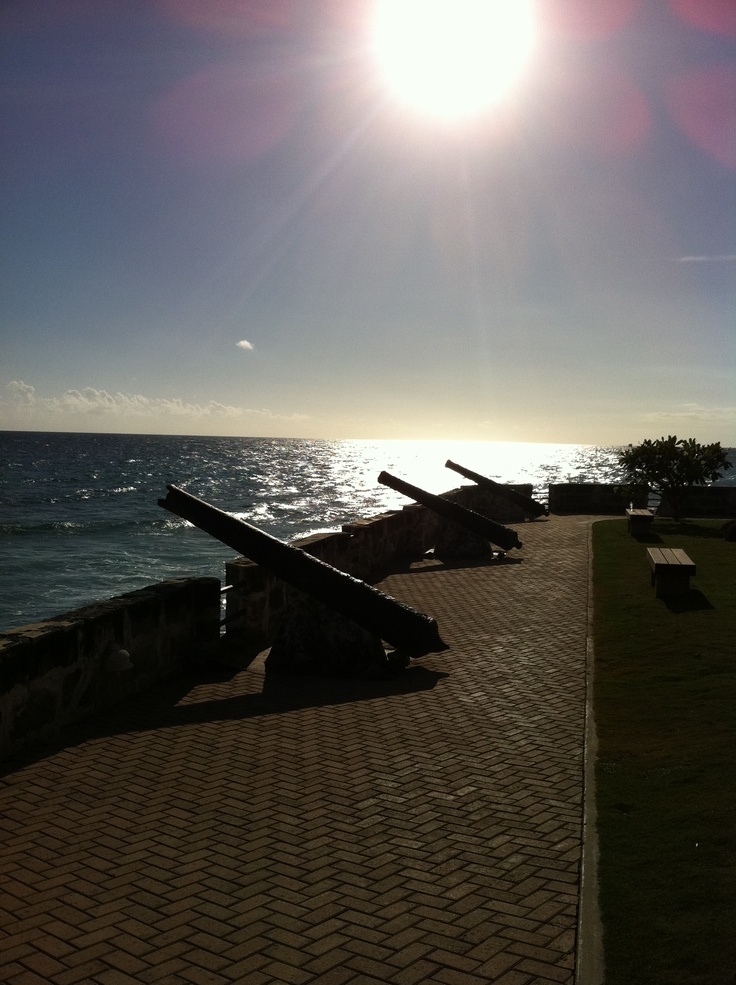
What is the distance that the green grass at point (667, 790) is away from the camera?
11.2 feet

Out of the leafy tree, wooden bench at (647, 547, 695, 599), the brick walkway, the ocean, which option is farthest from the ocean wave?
the brick walkway

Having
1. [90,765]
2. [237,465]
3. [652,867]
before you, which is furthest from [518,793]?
[237,465]

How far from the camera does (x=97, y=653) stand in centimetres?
680

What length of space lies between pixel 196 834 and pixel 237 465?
11258 centimetres

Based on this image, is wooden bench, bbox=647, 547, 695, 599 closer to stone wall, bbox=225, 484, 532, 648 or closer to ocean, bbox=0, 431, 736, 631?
stone wall, bbox=225, 484, 532, 648

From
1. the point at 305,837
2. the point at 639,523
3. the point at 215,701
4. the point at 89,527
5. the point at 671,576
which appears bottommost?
the point at 89,527

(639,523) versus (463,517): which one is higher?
(463,517)

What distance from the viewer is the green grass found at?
3.42m

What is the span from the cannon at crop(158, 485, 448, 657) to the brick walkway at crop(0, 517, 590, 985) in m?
0.45

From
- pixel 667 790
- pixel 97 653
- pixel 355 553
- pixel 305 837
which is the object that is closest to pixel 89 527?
pixel 355 553

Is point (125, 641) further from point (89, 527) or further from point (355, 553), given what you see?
point (89, 527)

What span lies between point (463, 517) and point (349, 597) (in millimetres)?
8105

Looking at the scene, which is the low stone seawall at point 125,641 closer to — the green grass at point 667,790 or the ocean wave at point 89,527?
the green grass at point 667,790

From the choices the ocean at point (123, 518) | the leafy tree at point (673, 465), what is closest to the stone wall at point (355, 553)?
the leafy tree at point (673, 465)
